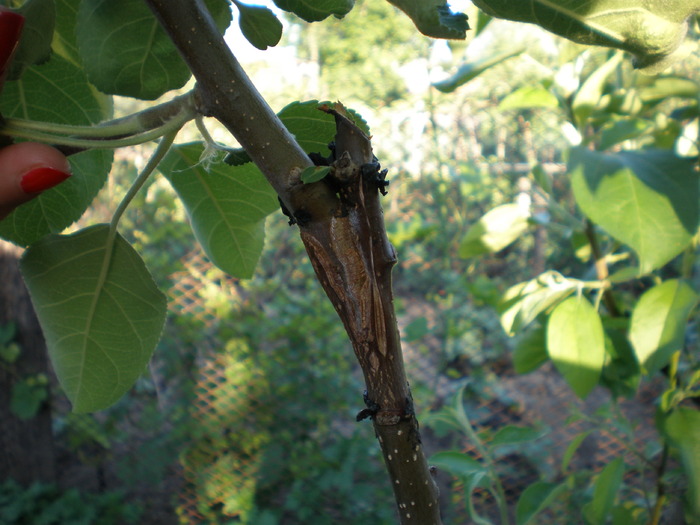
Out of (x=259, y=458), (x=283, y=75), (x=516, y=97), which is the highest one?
(x=283, y=75)

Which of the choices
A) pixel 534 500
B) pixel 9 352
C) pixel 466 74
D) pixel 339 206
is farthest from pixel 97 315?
pixel 9 352

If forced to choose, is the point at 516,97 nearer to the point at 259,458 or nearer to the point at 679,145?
the point at 679,145

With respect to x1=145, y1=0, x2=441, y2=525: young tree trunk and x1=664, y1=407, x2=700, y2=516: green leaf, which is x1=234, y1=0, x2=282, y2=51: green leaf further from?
x1=664, y1=407, x2=700, y2=516: green leaf

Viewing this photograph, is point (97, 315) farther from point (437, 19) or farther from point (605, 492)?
point (605, 492)

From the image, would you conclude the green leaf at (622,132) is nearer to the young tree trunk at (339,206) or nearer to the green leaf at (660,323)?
the green leaf at (660,323)

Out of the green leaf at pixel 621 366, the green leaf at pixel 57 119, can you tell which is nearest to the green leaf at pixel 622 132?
the green leaf at pixel 621 366

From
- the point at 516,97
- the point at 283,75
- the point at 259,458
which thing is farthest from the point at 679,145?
the point at 283,75
